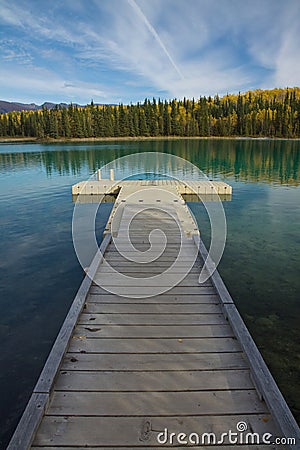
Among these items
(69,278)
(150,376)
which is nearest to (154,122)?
(69,278)

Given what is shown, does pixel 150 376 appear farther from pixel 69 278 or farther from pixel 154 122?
pixel 154 122

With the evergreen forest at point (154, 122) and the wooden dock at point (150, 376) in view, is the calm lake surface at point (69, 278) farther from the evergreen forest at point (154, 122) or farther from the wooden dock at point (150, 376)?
the evergreen forest at point (154, 122)

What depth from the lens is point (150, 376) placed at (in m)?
2.52

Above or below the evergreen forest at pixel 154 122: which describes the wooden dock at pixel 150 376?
below

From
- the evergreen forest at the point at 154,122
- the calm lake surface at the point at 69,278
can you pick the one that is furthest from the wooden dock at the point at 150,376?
the evergreen forest at the point at 154,122

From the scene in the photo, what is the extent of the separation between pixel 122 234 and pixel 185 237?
141 centimetres

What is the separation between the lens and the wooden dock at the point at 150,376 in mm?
2014

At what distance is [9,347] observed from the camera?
404cm

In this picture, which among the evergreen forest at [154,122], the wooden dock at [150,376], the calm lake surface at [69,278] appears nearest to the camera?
the wooden dock at [150,376]

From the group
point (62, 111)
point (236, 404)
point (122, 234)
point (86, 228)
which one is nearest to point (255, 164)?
point (86, 228)

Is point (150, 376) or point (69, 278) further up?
point (150, 376)

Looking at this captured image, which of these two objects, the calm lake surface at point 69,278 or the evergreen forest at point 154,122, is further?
the evergreen forest at point 154,122

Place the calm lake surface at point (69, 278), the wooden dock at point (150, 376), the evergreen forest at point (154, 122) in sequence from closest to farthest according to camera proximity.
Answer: the wooden dock at point (150, 376) < the calm lake surface at point (69, 278) < the evergreen forest at point (154, 122)

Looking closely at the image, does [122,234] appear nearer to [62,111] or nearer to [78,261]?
[78,261]
